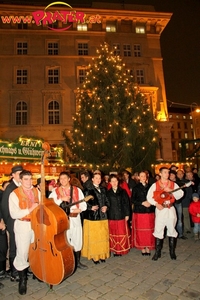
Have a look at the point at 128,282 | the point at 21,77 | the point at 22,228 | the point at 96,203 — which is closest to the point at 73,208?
the point at 96,203

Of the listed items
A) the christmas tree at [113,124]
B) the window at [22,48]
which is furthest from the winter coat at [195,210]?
the window at [22,48]

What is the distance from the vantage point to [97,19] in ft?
79.0

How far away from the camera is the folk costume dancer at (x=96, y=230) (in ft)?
17.6

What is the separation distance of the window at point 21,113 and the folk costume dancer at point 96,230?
21.4m

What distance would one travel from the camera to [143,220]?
6.01m

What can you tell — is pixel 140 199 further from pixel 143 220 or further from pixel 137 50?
pixel 137 50

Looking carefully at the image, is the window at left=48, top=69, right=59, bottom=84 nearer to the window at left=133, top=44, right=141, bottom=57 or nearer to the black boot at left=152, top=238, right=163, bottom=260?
the window at left=133, top=44, right=141, bottom=57

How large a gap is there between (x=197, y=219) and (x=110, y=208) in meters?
2.98

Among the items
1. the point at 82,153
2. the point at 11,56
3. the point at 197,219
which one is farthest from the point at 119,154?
the point at 11,56

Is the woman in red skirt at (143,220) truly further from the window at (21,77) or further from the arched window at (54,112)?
the window at (21,77)

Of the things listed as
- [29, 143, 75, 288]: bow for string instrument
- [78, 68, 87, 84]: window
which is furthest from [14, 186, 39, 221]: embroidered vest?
[78, 68, 87, 84]: window

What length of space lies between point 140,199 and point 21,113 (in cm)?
2201

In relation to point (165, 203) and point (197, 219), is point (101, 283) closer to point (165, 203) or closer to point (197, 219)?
point (165, 203)

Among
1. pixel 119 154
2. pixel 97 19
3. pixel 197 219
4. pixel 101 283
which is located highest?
pixel 97 19
